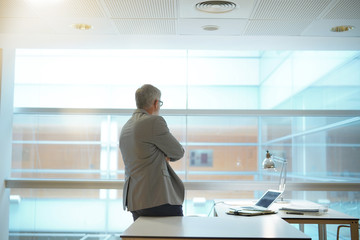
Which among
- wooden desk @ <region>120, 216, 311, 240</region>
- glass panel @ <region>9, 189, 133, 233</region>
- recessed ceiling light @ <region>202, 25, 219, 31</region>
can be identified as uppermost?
recessed ceiling light @ <region>202, 25, 219, 31</region>

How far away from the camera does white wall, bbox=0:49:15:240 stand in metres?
4.98

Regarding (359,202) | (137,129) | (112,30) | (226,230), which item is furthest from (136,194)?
(359,202)

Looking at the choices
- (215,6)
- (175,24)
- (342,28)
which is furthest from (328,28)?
(175,24)

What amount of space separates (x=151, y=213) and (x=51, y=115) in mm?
2826

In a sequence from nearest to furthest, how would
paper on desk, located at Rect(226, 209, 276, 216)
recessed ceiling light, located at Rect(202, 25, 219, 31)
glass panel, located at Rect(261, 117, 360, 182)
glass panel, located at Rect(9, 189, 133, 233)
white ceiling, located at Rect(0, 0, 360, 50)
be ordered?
paper on desk, located at Rect(226, 209, 276, 216) < white ceiling, located at Rect(0, 0, 360, 50) < recessed ceiling light, located at Rect(202, 25, 219, 31) < glass panel, located at Rect(261, 117, 360, 182) < glass panel, located at Rect(9, 189, 133, 233)

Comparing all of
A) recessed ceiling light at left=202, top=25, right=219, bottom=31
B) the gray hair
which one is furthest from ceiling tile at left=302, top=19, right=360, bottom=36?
the gray hair

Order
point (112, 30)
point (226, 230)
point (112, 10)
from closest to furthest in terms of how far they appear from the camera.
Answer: point (226, 230) < point (112, 10) < point (112, 30)

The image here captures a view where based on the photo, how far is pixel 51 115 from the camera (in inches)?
208

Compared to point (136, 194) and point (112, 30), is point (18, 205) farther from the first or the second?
point (136, 194)

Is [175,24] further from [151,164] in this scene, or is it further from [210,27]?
[151,164]

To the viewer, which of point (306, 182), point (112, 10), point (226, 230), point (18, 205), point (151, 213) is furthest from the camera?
point (18, 205)

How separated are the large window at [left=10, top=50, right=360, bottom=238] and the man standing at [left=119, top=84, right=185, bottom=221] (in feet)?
6.71

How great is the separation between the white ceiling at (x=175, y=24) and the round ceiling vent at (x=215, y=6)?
5cm

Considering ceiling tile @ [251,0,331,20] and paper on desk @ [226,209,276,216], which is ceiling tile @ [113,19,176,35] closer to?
ceiling tile @ [251,0,331,20]
